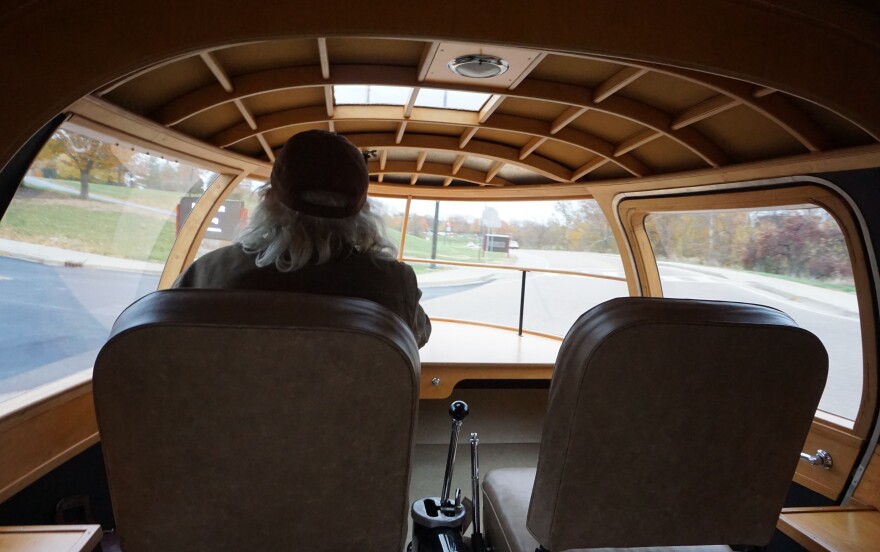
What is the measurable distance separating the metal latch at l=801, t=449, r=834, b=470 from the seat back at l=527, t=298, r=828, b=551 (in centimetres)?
115

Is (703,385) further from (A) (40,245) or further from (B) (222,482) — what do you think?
(A) (40,245)

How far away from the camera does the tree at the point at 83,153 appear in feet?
7.79

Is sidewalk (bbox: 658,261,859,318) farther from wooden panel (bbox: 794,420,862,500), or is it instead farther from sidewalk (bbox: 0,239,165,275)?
sidewalk (bbox: 0,239,165,275)

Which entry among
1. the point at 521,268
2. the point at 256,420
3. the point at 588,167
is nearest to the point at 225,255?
the point at 256,420

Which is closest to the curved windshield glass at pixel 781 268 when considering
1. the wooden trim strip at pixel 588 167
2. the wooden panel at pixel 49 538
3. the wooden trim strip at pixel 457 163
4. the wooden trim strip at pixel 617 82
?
the wooden trim strip at pixel 588 167

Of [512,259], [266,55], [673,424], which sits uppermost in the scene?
[266,55]

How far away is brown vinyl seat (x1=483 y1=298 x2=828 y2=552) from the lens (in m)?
1.26

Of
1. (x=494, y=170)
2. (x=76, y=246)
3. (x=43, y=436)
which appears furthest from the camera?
(x=494, y=170)

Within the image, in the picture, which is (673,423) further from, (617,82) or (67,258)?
(67,258)

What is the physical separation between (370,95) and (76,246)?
6.34 feet

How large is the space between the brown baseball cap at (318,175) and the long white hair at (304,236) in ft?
0.08

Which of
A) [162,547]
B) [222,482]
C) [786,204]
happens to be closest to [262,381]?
[222,482]

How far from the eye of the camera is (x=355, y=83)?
2.47 metres

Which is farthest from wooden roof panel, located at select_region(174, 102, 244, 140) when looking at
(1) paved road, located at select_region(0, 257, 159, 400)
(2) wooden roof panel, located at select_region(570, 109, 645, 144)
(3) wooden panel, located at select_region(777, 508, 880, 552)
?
(3) wooden panel, located at select_region(777, 508, 880, 552)
